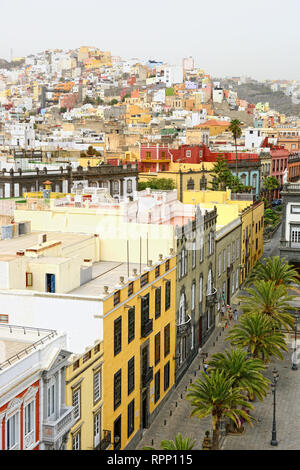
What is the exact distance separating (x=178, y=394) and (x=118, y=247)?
29.8 feet

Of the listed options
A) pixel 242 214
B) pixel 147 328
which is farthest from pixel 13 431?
pixel 242 214

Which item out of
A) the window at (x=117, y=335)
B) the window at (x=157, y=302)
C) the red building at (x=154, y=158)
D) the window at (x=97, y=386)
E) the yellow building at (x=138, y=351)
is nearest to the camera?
the window at (x=97, y=386)

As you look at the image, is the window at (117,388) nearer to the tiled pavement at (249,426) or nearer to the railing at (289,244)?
the tiled pavement at (249,426)

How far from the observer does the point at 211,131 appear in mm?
160375

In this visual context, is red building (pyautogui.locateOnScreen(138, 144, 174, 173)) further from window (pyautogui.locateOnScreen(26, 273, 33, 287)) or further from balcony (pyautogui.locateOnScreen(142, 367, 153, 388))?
window (pyautogui.locateOnScreen(26, 273, 33, 287))

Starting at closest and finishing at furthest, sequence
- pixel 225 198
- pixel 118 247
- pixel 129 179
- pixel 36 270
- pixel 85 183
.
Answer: pixel 36 270 → pixel 118 247 → pixel 225 198 → pixel 85 183 → pixel 129 179

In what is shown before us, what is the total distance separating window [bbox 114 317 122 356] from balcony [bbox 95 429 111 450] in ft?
11.0

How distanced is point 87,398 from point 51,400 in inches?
121

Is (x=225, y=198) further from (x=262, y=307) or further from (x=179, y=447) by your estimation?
(x=179, y=447)

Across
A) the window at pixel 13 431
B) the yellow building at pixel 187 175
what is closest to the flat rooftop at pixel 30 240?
the window at pixel 13 431

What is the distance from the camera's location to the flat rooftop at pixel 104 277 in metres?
30.9

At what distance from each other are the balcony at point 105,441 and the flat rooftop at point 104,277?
594cm

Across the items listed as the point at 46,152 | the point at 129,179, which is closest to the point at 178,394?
the point at 129,179

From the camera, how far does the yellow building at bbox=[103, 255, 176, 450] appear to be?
93.0 ft
